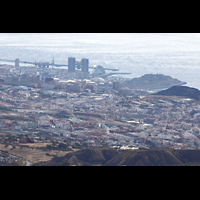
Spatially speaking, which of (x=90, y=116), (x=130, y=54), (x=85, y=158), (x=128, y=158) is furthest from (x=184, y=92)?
(x=130, y=54)

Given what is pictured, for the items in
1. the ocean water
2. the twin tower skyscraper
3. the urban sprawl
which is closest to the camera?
the urban sprawl

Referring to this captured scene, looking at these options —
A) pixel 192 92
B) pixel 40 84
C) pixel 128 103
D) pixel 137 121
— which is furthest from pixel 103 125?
pixel 40 84

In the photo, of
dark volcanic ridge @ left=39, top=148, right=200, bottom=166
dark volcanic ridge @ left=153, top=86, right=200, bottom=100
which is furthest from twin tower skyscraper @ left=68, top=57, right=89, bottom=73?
dark volcanic ridge @ left=39, top=148, right=200, bottom=166

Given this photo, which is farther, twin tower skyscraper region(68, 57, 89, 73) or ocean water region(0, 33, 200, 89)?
ocean water region(0, 33, 200, 89)

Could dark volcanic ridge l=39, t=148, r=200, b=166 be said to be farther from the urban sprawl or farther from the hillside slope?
the urban sprawl

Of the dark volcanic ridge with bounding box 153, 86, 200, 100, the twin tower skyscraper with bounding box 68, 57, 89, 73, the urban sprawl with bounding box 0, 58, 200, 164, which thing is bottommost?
the urban sprawl with bounding box 0, 58, 200, 164

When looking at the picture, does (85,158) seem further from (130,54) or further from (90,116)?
(130,54)

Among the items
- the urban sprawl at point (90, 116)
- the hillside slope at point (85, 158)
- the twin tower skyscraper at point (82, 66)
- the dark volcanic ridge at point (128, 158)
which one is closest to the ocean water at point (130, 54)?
the twin tower skyscraper at point (82, 66)
